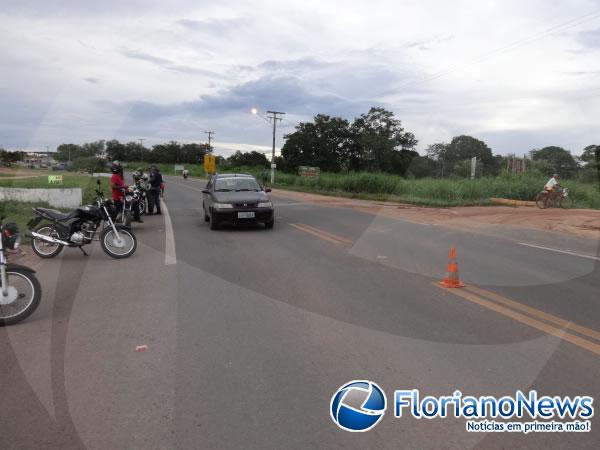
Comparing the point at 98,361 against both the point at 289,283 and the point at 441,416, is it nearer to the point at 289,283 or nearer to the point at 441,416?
the point at 441,416

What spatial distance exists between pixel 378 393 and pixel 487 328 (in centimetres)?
216

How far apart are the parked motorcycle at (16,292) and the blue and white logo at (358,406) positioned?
386cm

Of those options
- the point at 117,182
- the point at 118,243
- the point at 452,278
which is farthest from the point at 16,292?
the point at 117,182

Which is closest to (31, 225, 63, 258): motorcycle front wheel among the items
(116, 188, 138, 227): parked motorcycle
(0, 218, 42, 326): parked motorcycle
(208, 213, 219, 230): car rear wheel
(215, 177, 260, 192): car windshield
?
(116, 188, 138, 227): parked motorcycle

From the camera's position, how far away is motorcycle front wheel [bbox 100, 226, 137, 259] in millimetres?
9750

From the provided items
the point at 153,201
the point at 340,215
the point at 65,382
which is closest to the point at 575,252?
the point at 340,215

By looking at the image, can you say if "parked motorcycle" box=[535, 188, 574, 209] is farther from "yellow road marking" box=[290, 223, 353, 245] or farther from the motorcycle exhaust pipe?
the motorcycle exhaust pipe

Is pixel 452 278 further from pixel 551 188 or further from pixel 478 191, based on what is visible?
pixel 478 191

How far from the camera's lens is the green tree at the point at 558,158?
58.9 metres

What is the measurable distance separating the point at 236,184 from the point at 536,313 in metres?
10.6

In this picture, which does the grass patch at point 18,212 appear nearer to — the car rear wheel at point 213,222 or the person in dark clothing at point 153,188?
the person in dark clothing at point 153,188

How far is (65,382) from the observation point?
4121 millimetres

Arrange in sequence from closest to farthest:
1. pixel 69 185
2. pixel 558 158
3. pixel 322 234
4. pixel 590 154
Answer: pixel 322 234, pixel 69 185, pixel 590 154, pixel 558 158

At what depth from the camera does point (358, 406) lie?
12.0 ft
